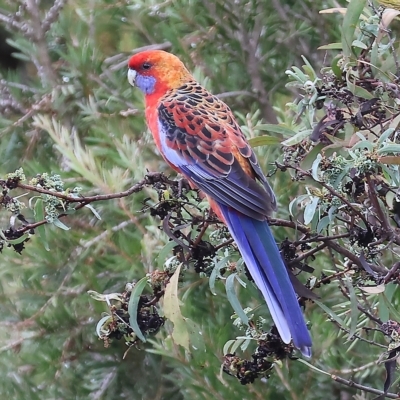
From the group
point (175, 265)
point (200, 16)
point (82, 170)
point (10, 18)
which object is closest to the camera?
point (175, 265)

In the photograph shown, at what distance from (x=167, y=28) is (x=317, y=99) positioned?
2.83ft

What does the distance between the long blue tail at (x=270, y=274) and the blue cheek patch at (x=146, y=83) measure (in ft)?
1.88

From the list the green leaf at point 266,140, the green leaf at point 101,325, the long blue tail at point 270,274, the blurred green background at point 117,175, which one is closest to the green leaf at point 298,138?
the green leaf at point 266,140

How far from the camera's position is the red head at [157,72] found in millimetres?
1579

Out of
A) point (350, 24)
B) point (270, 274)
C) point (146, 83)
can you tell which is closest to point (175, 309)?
point (270, 274)

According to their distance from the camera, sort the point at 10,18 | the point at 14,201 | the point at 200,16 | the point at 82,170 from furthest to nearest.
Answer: the point at 10,18, the point at 200,16, the point at 82,170, the point at 14,201

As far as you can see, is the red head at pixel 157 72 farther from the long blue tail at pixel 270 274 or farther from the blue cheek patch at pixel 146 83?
the long blue tail at pixel 270 274

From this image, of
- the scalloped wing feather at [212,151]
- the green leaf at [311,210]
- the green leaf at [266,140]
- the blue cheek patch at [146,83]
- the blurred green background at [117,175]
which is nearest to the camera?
the green leaf at [311,210]

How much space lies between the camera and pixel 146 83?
5.20 ft

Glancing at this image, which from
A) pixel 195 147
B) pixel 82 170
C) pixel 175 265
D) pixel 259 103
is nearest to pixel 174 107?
pixel 195 147

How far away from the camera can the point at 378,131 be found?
80 cm

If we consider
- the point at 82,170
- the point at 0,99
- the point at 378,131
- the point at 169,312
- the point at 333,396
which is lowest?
the point at 333,396

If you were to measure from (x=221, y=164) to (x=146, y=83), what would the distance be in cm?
45

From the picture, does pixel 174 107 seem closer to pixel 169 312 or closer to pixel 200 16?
pixel 200 16
